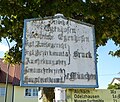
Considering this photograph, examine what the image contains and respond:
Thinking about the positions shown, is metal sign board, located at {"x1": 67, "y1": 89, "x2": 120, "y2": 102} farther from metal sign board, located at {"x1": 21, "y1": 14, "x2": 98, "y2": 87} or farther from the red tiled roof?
the red tiled roof

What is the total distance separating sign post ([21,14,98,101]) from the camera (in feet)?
10.3

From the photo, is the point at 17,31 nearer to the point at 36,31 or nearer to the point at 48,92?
the point at 48,92

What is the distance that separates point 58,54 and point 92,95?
650 millimetres

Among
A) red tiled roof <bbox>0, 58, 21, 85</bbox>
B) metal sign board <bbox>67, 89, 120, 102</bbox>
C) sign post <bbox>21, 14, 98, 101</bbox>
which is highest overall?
red tiled roof <bbox>0, 58, 21, 85</bbox>

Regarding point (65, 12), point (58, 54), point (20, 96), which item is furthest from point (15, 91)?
point (58, 54)

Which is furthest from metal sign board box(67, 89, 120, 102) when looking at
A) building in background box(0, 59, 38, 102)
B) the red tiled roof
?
the red tiled roof

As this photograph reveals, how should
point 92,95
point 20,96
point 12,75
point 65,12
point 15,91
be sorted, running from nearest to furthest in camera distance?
point 92,95, point 65,12, point 15,91, point 20,96, point 12,75

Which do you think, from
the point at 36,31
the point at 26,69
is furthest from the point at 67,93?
the point at 36,31

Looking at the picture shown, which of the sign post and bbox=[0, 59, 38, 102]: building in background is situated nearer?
the sign post

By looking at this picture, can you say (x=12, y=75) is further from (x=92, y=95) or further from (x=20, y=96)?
(x=92, y=95)

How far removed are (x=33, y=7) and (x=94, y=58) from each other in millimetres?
7169

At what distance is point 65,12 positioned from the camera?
9055mm

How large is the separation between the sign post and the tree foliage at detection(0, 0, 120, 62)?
18.2ft

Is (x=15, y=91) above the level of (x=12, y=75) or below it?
below
